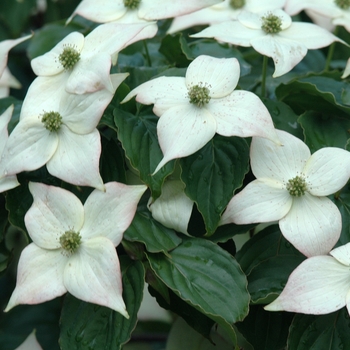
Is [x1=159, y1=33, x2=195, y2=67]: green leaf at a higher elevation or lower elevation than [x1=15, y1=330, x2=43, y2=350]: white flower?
higher

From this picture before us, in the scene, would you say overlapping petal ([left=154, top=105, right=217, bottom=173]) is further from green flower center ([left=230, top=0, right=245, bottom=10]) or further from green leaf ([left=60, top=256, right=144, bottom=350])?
green flower center ([left=230, top=0, right=245, bottom=10])

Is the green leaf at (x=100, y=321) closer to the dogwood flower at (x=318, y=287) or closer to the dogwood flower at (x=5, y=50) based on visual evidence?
the dogwood flower at (x=318, y=287)

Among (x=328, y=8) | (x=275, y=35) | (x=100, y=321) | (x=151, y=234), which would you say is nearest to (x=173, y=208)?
(x=151, y=234)

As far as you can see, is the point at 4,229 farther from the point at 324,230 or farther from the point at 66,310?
the point at 324,230

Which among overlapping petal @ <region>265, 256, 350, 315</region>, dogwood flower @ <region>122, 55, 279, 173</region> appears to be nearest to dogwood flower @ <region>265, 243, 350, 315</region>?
overlapping petal @ <region>265, 256, 350, 315</region>

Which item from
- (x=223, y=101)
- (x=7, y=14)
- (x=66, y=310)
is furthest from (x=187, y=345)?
(x=7, y=14)

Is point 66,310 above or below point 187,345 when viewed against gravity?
above

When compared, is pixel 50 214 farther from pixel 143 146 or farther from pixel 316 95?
pixel 316 95
